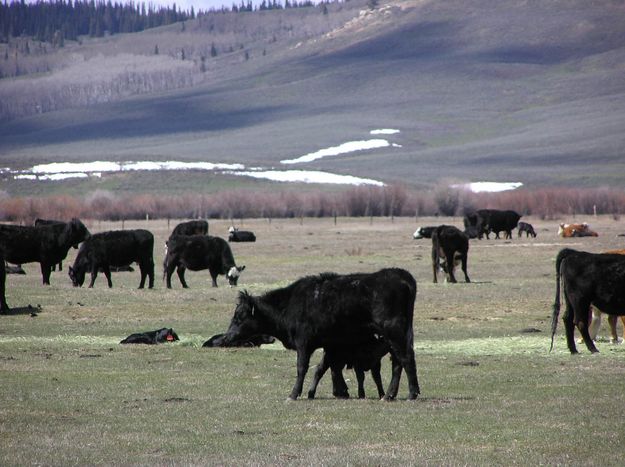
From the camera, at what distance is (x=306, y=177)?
522 ft

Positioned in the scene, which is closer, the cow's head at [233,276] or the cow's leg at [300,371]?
the cow's leg at [300,371]

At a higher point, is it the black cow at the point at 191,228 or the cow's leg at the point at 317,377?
the black cow at the point at 191,228

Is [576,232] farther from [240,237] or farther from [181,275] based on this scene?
[181,275]

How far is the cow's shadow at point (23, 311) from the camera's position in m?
26.5

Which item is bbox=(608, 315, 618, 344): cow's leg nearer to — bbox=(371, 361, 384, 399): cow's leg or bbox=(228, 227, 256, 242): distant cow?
bbox=(371, 361, 384, 399): cow's leg

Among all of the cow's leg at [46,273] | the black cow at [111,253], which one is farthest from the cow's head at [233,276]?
the cow's leg at [46,273]

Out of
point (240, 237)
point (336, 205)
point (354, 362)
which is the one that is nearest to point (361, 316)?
point (354, 362)

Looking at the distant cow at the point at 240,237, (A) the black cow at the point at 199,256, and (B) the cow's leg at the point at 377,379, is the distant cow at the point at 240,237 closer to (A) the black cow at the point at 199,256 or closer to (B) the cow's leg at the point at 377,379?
(A) the black cow at the point at 199,256

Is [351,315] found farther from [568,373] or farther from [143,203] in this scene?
[143,203]

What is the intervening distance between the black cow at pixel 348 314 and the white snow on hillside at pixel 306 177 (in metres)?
136

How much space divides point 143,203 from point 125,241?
270ft

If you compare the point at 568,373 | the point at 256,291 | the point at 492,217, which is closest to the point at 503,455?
the point at 568,373

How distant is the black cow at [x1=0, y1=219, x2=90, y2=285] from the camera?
111ft

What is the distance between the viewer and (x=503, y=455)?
37.3ft
